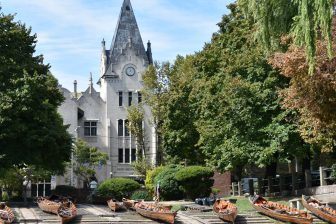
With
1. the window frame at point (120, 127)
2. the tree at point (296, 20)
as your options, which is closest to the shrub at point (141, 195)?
the tree at point (296, 20)

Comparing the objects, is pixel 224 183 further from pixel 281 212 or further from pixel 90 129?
pixel 281 212

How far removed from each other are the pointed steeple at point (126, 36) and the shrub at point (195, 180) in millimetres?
34620

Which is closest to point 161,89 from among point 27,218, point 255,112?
point 255,112

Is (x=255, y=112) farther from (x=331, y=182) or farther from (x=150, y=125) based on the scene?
(x=150, y=125)

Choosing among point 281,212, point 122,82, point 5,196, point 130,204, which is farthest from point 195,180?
point 122,82

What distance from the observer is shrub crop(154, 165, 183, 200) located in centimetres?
4022

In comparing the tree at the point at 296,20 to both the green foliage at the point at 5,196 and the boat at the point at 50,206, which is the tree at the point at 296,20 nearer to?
the boat at the point at 50,206

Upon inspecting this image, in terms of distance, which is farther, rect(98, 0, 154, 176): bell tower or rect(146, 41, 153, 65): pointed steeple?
rect(146, 41, 153, 65): pointed steeple

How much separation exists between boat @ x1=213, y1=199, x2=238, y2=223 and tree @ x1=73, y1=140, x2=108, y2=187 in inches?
1297

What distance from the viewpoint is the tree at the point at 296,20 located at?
16.1m

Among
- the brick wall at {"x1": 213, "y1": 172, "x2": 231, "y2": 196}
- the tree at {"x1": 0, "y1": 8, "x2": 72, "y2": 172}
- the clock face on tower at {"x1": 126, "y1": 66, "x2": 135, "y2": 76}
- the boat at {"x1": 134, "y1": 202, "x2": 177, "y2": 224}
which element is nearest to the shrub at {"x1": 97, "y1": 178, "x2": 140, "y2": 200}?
the tree at {"x1": 0, "y1": 8, "x2": 72, "y2": 172}

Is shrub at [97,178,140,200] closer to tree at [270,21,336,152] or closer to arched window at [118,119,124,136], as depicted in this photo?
tree at [270,21,336,152]

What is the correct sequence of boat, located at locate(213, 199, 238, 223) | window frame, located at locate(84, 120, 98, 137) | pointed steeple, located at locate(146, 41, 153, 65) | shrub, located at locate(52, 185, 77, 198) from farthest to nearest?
1. pointed steeple, located at locate(146, 41, 153, 65)
2. window frame, located at locate(84, 120, 98, 137)
3. shrub, located at locate(52, 185, 77, 198)
4. boat, located at locate(213, 199, 238, 223)

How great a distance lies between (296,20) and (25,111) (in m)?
22.3
